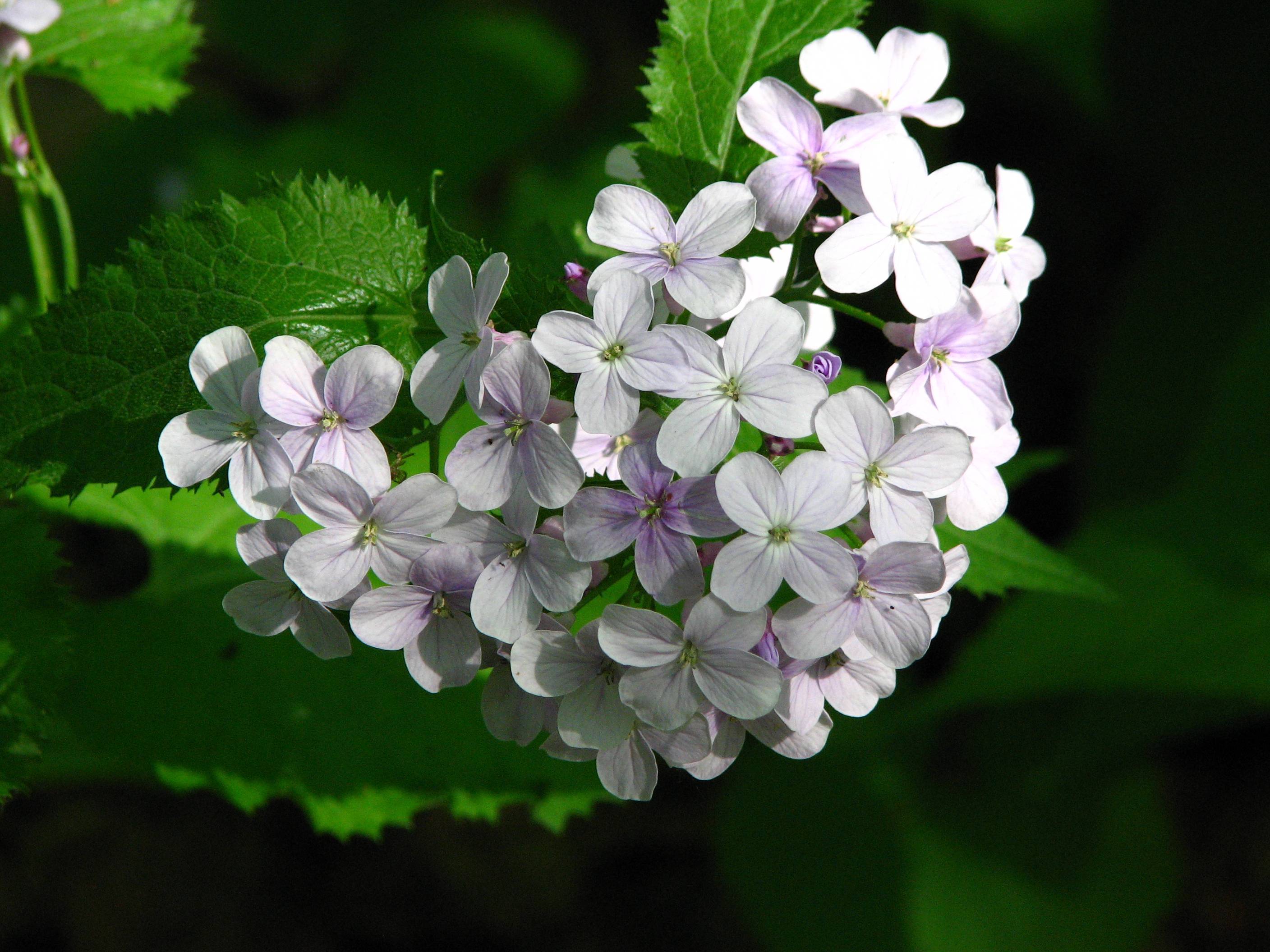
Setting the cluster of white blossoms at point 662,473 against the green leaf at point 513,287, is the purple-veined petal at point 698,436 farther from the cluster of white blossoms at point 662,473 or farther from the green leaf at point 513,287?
the green leaf at point 513,287

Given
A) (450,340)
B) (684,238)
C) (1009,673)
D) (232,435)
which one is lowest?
(1009,673)

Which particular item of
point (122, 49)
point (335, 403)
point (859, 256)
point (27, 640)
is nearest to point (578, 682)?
point (335, 403)

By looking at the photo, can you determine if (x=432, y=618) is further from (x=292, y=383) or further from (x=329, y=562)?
(x=292, y=383)

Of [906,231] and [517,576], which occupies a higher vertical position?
[906,231]

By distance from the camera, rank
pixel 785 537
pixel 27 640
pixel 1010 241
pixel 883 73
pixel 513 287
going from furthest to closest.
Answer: pixel 27 640
pixel 883 73
pixel 1010 241
pixel 513 287
pixel 785 537

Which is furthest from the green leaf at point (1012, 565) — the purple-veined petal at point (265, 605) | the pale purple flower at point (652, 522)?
the purple-veined petal at point (265, 605)

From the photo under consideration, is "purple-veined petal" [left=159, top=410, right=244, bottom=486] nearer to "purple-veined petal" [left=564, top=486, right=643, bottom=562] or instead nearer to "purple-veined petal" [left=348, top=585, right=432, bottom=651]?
"purple-veined petal" [left=348, top=585, right=432, bottom=651]

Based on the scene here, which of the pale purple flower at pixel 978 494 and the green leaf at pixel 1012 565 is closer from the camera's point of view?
the pale purple flower at pixel 978 494
